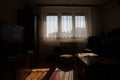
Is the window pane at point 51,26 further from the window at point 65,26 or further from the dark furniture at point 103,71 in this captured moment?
the dark furniture at point 103,71

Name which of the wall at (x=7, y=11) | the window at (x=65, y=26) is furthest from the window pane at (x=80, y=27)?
the wall at (x=7, y=11)

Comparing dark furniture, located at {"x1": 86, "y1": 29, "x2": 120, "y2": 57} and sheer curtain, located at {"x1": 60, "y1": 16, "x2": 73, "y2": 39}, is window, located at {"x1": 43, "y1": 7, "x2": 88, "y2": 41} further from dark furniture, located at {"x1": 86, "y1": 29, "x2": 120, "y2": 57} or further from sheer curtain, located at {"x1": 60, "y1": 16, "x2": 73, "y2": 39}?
dark furniture, located at {"x1": 86, "y1": 29, "x2": 120, "y2": 57}

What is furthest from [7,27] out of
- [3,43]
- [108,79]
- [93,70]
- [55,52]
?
[55,52]

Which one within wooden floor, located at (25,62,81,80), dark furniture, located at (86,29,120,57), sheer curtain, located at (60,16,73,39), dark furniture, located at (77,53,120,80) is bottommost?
wooden floor, located at (25,62,81,80)

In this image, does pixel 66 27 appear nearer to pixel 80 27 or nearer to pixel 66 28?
pixel 66 28

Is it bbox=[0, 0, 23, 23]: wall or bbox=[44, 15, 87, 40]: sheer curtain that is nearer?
bbox=[0, 0, 23, 23]: wall

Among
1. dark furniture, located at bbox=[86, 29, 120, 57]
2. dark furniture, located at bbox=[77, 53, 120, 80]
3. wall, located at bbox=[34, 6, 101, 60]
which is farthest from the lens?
wall, located at bbox=[34, 6, 101, 60]

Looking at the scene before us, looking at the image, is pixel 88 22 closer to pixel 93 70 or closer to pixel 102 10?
pixel 102 10

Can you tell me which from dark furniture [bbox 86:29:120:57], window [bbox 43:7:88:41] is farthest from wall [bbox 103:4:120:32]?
window [bbox 43:7:88:41]

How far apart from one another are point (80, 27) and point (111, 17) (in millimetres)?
1475

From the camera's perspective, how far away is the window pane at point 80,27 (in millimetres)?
7086

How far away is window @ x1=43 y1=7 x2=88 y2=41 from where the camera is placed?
7.00 m

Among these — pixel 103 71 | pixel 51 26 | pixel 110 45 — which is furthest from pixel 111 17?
pixel 103 71

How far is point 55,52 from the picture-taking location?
649 cm
